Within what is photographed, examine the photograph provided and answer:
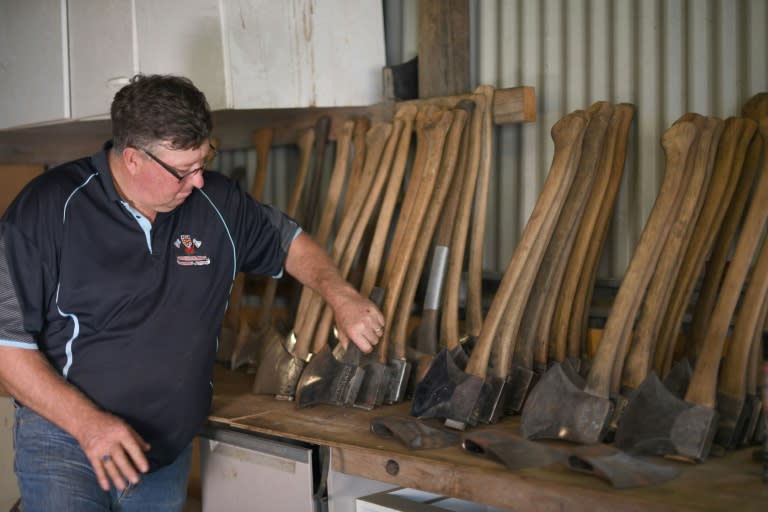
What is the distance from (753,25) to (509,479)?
1.26 meters

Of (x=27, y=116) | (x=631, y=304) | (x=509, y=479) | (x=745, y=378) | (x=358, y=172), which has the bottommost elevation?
(x=509, y=479)

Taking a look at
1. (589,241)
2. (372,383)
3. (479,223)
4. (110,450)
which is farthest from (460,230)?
(110,450)

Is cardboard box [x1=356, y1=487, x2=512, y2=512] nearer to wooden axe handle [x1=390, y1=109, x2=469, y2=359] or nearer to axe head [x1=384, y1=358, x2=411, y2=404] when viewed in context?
axe head [x1=384, y1=358, x2=411, y2=404]

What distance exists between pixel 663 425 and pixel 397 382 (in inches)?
28.6

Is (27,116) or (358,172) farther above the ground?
(27,116)

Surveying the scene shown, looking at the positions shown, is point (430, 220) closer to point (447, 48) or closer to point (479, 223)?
point (479, 223)

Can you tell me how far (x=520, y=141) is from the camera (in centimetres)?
248

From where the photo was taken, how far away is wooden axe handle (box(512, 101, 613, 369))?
204cm

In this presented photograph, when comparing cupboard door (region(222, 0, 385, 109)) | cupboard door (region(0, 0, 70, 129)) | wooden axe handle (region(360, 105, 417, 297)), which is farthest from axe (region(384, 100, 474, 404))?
cupboard door (region(0, 0, 70, 129))

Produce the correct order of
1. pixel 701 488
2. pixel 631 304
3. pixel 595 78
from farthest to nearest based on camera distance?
pixel 595 78 < pixel 631 304 < pixel 701 488

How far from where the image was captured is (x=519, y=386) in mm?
1979

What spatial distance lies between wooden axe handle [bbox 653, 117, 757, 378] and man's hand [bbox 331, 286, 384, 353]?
0.63 m

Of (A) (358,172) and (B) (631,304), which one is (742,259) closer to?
(B) (631,304)

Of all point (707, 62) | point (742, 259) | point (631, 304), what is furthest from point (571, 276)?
point (707, 62)
